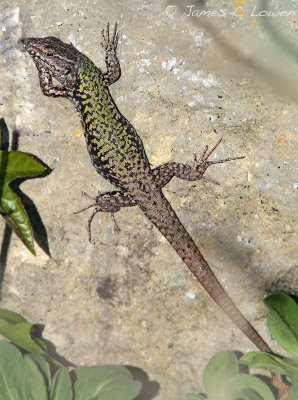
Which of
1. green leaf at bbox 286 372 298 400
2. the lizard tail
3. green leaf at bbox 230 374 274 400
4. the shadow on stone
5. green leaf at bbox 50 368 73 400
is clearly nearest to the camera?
green leaf at bbox 286 372 298 400

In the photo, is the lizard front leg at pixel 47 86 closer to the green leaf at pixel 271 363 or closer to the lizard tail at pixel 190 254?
the lizard tail at pixel 190 254

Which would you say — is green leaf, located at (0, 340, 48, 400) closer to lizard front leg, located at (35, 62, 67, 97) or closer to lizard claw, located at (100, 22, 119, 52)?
lizard front leg, located at (35, 62, 67, 97)

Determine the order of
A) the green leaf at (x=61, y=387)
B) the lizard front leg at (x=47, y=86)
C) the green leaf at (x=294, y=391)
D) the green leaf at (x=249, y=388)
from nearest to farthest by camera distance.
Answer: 1. the green leaf at (x=294, y=391)
2. the green leaf at (x=249, y=388)
3. the green leaf at (x=61, y=387)
4. the lizard front leg at (x=47, y=86)

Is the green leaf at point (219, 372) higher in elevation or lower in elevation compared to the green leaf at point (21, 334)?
higher

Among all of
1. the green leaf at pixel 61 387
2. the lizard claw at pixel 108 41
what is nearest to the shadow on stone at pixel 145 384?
the green leaf at pixel 61 387

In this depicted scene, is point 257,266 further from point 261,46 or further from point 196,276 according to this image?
point 261,46

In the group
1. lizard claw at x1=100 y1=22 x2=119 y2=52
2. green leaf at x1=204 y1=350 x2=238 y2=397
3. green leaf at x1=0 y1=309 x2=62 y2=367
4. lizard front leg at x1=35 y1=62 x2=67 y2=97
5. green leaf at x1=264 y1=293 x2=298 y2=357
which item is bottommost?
green leaf at x1=0 y1=309 x2=62 y2=367

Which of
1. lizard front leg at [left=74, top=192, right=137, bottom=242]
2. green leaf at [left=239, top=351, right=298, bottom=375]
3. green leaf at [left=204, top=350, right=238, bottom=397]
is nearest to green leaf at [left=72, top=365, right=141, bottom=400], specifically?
green leaf at [left=204, top=350, right=238, bottom=397]
